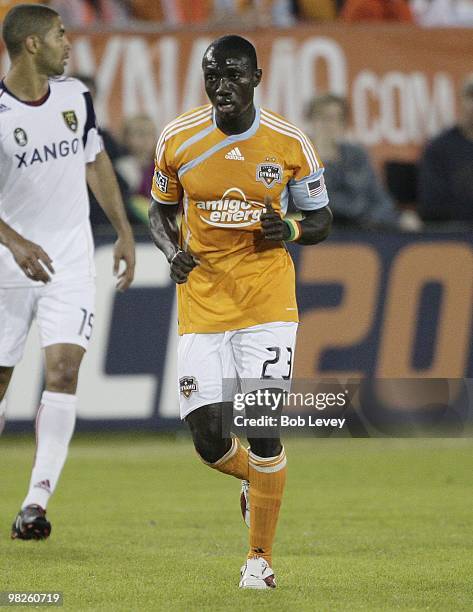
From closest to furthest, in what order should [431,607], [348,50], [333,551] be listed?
1. [431,607]
2. [333,551]
3. [348,50]

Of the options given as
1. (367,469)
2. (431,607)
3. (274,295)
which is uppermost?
(274,295)

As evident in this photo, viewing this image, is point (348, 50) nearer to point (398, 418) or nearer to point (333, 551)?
point (398, 418)

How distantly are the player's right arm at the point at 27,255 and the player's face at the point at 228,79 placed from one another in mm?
1384

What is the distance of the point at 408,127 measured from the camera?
13.0 metres

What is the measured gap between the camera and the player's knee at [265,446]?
6.14m

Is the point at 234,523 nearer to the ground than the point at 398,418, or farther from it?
nearer to the ground

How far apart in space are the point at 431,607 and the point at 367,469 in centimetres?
500

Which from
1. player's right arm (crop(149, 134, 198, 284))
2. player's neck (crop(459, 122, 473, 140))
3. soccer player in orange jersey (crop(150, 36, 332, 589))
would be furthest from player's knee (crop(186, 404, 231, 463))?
player's neck (crop(459, 122, 473, 140))

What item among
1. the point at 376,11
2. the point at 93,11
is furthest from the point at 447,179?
the point at 93,11

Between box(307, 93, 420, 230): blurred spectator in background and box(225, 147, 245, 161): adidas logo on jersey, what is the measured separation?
→ 18.0 feet

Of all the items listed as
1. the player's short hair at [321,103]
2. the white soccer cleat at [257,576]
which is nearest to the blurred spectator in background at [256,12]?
the player's short hair at [321,103]

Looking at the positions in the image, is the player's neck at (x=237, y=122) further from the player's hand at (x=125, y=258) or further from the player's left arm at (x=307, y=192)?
the player's hand at (x=125, y=258)

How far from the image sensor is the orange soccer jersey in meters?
6.37

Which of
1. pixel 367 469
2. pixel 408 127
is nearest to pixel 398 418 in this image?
pixel 367 469
